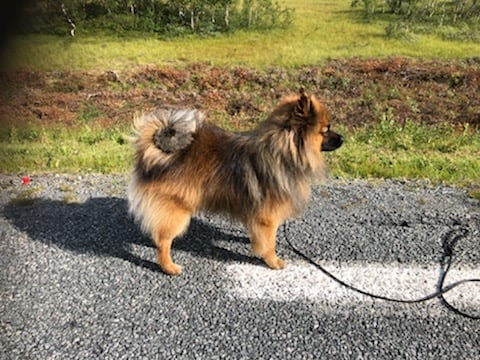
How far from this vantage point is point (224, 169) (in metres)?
3.97

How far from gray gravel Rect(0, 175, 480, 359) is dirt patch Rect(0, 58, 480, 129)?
3.20 m

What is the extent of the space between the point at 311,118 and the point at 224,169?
920mm

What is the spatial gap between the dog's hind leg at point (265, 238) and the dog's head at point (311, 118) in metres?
0.90

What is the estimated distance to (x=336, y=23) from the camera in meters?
9.70

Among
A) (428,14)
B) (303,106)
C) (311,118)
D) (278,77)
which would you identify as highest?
(428,14)

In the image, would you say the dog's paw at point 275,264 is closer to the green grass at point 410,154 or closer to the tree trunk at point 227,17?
the green grass at point 410,154

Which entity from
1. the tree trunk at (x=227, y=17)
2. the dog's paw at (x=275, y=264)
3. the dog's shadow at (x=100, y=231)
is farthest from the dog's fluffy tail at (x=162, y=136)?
the tree trunk at (x=227, y=17)

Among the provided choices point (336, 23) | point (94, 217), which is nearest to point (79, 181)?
point (94, 217)

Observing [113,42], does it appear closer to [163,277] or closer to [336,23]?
[336,23]

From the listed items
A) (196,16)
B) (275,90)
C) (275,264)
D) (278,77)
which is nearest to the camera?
(275,264)

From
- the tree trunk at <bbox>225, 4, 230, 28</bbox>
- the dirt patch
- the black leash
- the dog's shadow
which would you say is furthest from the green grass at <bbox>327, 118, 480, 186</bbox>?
the tree trunk at <bbox>225, 4, 230, 28</bbox>

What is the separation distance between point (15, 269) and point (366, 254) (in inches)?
135

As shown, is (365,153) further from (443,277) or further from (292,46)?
(292,46)

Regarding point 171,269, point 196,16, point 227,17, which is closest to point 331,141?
point 171,269
